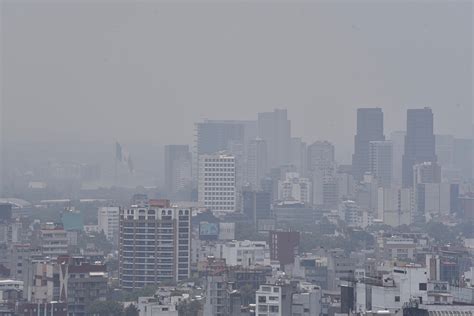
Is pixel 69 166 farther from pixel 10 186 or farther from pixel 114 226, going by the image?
pixel 114 226

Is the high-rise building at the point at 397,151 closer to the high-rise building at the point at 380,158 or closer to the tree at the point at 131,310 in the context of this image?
the high-rise building at the point at 380,158

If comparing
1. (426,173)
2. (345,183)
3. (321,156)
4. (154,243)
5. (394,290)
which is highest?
(321,156)

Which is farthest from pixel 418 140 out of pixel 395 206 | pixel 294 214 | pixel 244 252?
pixel 244 252

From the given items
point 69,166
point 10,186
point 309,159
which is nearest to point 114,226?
point 10,186

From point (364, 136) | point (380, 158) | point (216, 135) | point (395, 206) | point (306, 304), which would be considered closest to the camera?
point (306, 304)

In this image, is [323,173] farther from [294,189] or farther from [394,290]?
[394,290]

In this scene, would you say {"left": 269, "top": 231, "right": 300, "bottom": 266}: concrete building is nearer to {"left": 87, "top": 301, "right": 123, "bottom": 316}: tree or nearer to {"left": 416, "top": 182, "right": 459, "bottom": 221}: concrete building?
{"left": 87, "top": 301, "right": 123, "bottom": 316}: tree

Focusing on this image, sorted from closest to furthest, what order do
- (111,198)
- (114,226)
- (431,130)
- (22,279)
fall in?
(22,279)
(114,226)
(111,198)
(431,130)
